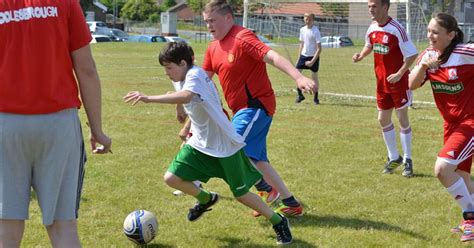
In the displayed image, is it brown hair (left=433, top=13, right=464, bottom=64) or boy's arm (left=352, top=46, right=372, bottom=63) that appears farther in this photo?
boy's arm (left=352, top=46, right=372, bottom=63)

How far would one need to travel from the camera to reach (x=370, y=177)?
771cm

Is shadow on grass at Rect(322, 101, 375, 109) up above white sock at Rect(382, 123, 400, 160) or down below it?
below

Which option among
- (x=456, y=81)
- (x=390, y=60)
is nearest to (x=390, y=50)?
(x=390, y=60)

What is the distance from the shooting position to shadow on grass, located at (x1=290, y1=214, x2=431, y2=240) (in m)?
5.75

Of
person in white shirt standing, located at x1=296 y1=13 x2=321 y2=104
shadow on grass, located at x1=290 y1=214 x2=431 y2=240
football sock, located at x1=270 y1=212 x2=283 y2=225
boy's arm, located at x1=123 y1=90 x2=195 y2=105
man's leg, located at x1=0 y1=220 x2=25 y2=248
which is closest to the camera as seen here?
man's leg, located at x1=0 y1=220 x2=25 y2=248

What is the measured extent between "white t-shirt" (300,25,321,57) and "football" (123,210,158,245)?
10.3m

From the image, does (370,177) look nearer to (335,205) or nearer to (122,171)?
(335,205)

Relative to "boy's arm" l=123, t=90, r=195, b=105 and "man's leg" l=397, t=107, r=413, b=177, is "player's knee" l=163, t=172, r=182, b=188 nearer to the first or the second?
"boy's arm" l=123, t=90, r=195, b=105

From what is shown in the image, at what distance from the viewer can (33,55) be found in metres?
3.24

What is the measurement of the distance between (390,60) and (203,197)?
3292 millimetres

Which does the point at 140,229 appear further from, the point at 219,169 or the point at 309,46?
the point at 309,46

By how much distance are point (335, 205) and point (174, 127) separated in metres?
5.18

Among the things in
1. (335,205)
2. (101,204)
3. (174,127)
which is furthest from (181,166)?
(174,127)

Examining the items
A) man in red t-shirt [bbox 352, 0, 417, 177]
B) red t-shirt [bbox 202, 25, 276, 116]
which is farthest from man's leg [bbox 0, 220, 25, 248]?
man in red t-shirt [bbox 352, 0, 417, 177]
